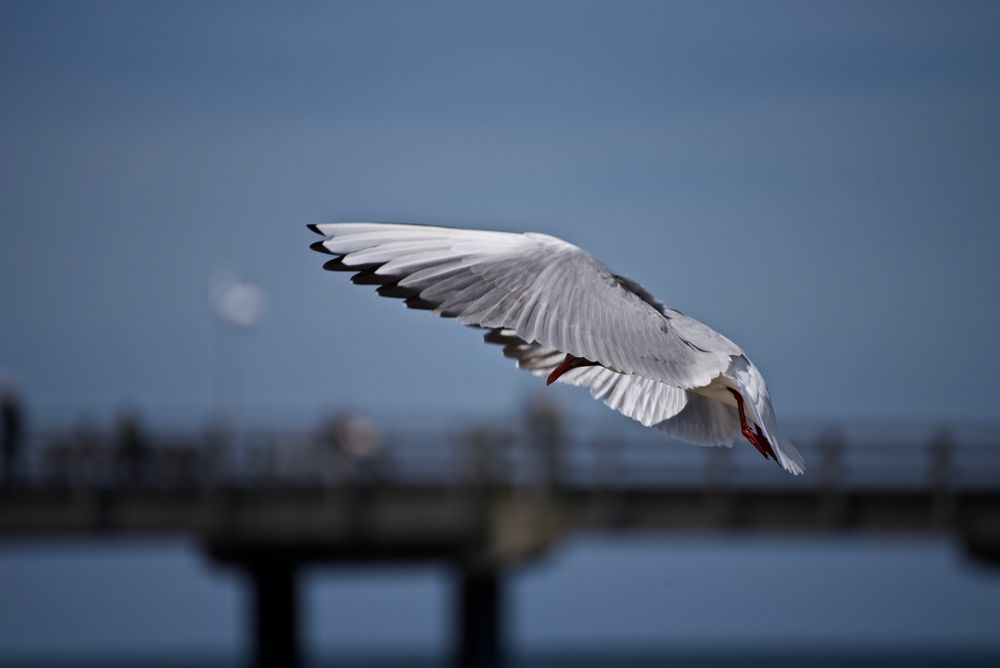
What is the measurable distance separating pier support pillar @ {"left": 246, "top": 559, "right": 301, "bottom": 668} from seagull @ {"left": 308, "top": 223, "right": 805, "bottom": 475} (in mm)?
19220

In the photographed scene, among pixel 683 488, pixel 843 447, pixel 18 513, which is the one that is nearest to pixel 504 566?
pixel 683 488

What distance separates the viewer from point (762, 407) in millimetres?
6258

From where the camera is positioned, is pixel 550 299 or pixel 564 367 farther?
pixel 564 367

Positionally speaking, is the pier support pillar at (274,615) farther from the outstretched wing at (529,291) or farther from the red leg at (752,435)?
the outstretched wing at (529,291)

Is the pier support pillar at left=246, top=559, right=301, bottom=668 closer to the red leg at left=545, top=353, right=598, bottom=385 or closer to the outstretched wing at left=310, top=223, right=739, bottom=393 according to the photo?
the red leg at left=545, top=353, right=598, bottom=385

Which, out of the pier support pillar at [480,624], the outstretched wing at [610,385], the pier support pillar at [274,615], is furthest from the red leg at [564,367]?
the pier support pillar at [274,615]

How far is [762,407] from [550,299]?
32.8 inches

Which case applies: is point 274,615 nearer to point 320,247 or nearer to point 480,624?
point 480,624

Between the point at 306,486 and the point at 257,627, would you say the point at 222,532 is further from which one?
the point at 257,627

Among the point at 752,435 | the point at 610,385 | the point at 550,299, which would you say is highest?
the point at 550,299

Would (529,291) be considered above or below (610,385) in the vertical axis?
above

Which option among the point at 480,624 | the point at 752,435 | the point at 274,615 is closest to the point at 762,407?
the point at 752,435

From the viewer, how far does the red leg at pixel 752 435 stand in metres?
6.41

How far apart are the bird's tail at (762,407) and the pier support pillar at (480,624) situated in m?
18.3
